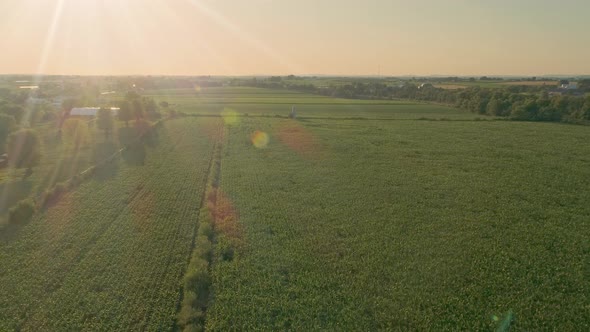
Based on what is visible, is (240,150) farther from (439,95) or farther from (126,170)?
(439,95)

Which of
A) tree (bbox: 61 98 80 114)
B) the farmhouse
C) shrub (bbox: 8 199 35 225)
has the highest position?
tree (bbox: 61 98 80 114)

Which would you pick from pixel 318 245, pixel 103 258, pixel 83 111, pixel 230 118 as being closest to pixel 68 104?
pixel 83 111

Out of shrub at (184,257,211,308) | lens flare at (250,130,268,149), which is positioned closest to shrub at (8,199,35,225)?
shrub at (184,257,211,308)

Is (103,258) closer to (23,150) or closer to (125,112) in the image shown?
(23,150)

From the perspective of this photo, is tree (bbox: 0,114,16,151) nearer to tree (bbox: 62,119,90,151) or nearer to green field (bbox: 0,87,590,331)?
green field (bbox: 0,87,590,331)

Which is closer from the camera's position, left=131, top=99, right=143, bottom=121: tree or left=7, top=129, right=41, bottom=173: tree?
left=7, top=129, right=41, bottom=173: tree

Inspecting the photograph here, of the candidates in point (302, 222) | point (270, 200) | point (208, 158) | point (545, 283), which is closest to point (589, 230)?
point (545, 283)
